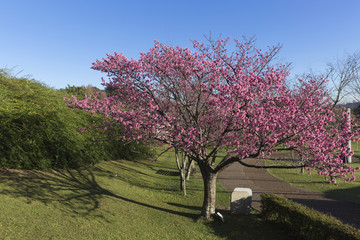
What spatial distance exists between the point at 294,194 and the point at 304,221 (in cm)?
795

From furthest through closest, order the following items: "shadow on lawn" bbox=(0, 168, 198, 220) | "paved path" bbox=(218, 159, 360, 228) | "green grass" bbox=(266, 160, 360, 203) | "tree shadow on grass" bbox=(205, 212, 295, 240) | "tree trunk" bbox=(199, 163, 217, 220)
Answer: "green grass" bbox=(266, 160, 360, 203) < "paved path" bbox=(218, 159, 360, 228) < "tree trunk" bbox=(199, 163, 217, 220) < "shadow on lawn" bbox=(0, 168, 198, 220) < "tree shadow on grass" bbox=(205, 212, 295, 240)

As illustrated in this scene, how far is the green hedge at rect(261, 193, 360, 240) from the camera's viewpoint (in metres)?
6.85

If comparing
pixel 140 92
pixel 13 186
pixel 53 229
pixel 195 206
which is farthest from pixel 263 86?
pixel 13 186

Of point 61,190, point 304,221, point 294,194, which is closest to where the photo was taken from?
point 304,221

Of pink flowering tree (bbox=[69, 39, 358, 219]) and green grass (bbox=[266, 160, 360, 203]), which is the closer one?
pink flowering tree (bbox=[69, 39, 358, 219])

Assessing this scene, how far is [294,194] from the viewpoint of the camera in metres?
15.2

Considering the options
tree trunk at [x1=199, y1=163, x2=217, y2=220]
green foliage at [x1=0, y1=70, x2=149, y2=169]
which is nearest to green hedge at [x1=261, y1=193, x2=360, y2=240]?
tree trunk at [x1=199, y1=163, x2=217, y2=220]

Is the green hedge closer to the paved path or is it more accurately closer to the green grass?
the paved path

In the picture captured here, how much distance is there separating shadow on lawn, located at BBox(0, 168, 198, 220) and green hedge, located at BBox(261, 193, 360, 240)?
3.40m

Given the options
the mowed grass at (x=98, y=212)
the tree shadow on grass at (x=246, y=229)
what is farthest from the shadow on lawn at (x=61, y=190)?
the tree shadow on grass at (x=246, y=229)

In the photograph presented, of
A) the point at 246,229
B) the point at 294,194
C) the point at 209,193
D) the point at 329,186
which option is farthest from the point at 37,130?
the point at 329,186

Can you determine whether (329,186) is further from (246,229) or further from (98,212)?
(98,212)

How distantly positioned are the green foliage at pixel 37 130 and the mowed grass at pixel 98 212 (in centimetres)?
72

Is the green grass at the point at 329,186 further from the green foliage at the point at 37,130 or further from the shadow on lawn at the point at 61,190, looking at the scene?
the green foliage at the point at 37,130
